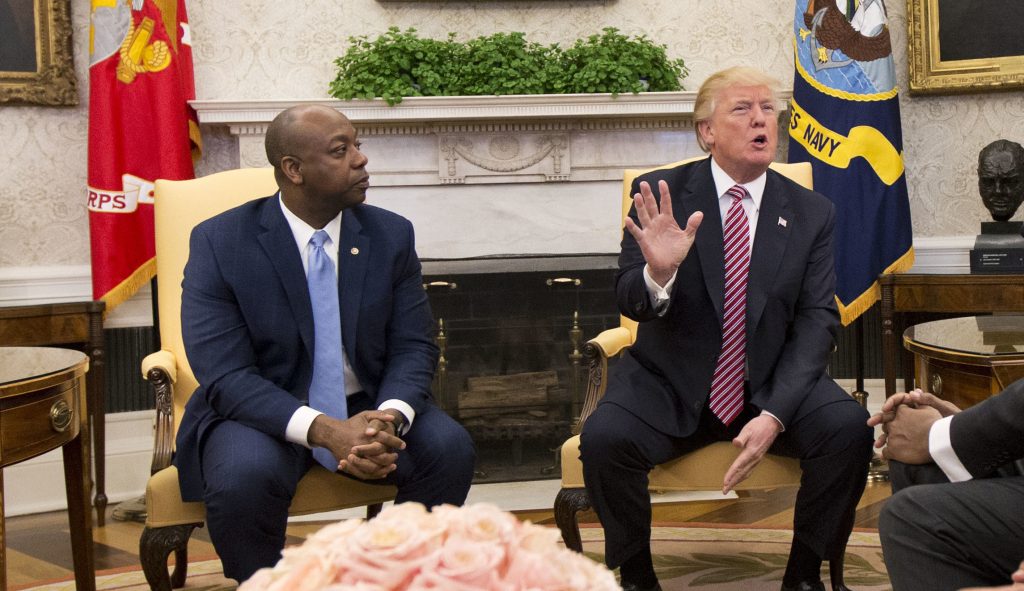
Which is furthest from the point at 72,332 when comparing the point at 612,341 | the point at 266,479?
the point at 612,341

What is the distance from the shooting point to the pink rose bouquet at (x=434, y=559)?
1.02 meters

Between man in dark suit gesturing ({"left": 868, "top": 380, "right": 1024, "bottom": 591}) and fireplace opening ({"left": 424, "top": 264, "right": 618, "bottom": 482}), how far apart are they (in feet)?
8.05

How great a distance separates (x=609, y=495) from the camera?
8.36 feet

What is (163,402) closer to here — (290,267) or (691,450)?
(290,267)

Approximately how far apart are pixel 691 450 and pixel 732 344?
0.31 m

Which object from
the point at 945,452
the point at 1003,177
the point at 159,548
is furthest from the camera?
the point at 1003,177

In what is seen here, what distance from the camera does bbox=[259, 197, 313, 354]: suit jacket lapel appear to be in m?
2.48

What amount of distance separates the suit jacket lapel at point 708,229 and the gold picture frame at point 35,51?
2864 mm

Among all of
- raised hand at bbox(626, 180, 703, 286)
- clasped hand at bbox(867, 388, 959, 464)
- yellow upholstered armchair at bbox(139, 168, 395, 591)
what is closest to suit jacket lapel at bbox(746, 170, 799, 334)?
raised hand at bbox(626, 180, 703, 286)

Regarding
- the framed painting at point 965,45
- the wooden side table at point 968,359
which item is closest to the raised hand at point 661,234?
the wooden side table at point 968,359

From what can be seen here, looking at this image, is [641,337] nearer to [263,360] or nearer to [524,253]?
[263,360]

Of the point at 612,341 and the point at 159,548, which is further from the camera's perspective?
the point at 612,341

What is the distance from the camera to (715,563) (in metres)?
3.19

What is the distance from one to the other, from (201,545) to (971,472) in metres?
2.70
